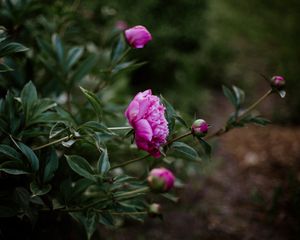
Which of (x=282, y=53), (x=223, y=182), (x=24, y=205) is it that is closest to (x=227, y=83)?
(x=282, y=53)

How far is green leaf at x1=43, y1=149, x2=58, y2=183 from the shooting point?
951mm

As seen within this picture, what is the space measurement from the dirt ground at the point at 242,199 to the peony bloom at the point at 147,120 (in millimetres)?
945

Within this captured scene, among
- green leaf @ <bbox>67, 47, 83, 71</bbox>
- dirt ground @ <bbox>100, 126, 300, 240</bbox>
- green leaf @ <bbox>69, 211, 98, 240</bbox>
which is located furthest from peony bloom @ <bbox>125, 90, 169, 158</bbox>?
dirt ground @ <bbox>100, 126, 300, 240</bbox>

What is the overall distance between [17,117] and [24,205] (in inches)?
10.5

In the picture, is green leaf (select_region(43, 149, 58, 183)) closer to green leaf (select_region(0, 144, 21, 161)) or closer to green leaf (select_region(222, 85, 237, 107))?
green leaf (select_region(0, 144, 21, 161))

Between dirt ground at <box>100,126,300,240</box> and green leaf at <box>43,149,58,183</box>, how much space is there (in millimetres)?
798

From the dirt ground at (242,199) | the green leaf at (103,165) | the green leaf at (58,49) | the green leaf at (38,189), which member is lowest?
the dirt ground at (242,199)

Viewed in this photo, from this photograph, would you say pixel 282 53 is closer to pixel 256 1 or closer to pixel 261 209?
pixel 256 1

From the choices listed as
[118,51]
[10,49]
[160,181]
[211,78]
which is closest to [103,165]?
[160,181]

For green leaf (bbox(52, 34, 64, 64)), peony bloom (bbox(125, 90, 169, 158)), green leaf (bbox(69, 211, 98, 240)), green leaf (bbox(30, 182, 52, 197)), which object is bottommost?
green leaf (bbox(69, 211, 98, 240))

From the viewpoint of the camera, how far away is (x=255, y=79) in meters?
3.73

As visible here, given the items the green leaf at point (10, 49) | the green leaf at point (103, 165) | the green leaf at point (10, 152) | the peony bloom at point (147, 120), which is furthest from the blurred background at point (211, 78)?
the green leaf at point (10, 152)

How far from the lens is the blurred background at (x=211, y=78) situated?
1667mm

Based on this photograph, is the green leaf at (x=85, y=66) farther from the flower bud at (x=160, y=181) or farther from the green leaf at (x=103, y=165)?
the flower bud at (x=160, y=181)
